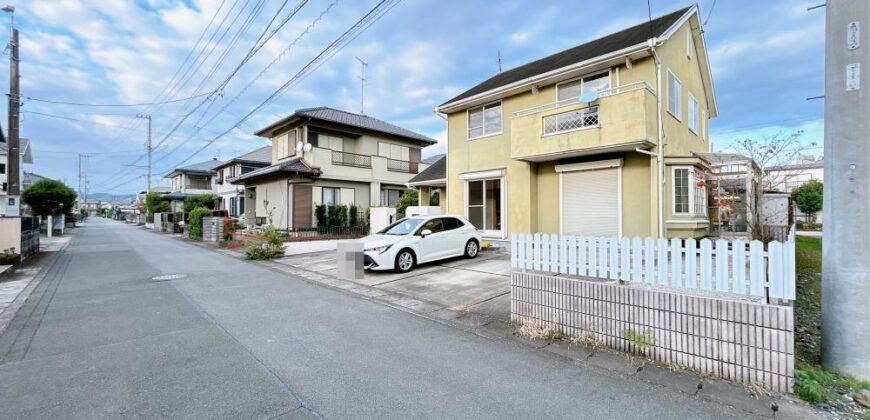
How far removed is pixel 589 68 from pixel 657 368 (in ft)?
31.1

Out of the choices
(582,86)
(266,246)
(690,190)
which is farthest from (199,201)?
(690,190)

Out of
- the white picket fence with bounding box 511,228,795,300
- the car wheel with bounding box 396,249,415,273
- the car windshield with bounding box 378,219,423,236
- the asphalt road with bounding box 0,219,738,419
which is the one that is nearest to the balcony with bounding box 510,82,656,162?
the car windshield with bounding box 378,219,423,236

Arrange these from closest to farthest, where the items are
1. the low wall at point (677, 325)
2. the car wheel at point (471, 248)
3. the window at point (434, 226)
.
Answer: the low wall at point (677, 325) → the window at point (434, 226) → the car wheel at point (471, 248)

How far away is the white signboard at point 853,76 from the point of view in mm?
3215

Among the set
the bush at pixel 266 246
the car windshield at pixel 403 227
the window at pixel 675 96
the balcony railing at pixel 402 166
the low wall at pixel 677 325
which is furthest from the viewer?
the balcony railing at pixel 402 166

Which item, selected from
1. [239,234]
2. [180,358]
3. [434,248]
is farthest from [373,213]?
[180,358]

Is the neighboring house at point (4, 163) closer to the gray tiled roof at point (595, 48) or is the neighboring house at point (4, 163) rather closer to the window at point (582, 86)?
the gray tiled roof at point (595, 48)

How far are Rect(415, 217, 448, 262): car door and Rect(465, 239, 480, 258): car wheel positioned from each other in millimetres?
862

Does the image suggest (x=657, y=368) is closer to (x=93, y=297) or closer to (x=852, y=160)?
(x=852, y=160)

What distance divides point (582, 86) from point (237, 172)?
90.5ft

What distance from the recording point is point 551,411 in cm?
286

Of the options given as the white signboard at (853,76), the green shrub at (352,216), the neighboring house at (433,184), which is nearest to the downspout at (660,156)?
the white signboard at (853,76)

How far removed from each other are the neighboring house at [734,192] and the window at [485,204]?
632cm

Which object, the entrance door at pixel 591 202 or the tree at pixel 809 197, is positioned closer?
the entrance door at pixel 591 202
